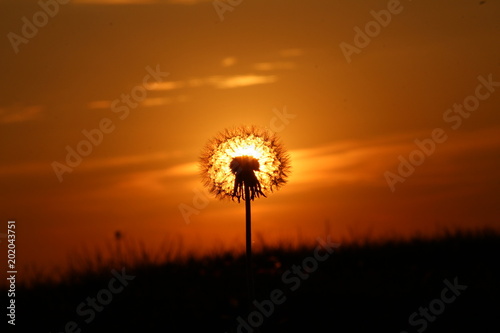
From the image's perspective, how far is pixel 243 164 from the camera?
1450 cm

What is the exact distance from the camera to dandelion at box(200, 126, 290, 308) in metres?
14.5

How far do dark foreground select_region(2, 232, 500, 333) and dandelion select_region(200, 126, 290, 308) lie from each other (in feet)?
4.91

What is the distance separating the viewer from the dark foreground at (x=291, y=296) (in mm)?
14055

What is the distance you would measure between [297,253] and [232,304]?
2.78 meters

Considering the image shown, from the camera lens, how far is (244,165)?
1449 centimetres

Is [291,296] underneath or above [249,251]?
underneath

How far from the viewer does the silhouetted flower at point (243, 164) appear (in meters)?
14.5

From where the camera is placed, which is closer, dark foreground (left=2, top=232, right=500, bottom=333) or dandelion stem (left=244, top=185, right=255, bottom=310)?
dandelion stem (left=244, top=185, right=255, bottom=310)

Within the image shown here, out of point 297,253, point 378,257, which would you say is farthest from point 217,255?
point 378,257

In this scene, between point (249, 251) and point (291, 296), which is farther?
point (291, 296)

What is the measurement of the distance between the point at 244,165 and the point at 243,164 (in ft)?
0.07

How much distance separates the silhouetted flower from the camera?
47.6ft

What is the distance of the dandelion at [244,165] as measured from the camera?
14.5m

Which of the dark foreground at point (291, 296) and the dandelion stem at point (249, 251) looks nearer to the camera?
the dandelion stem at point (249, 251)
